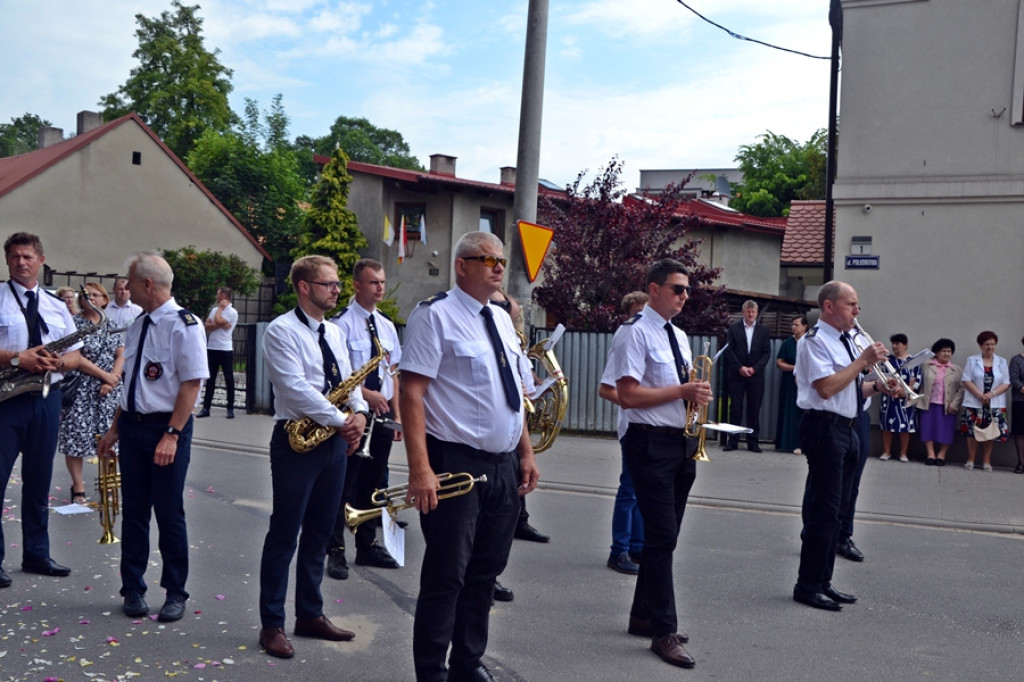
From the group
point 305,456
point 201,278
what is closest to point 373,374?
point 305,456

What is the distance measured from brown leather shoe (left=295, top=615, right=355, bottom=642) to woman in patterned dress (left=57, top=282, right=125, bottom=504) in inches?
157

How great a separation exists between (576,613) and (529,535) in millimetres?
2134

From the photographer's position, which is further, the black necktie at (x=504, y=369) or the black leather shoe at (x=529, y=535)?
the black leather shoe at (x=529, y=535)

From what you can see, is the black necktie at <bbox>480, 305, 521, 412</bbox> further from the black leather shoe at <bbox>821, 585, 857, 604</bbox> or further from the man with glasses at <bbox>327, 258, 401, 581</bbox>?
the black leather shoe at <bbox>821, 585, 857, 604</bbox>

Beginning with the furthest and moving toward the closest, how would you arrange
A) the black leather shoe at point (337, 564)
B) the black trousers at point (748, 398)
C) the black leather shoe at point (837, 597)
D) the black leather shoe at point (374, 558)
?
the black trousers at point (748, 398), the black leather shoe at point (374, 558), the black leather shoe at point (337, 564), the black leather shoe at point (837, 597)

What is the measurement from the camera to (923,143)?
14.4 meters

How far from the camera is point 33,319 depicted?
6.51 meters

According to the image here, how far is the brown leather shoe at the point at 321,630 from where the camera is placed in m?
5.63

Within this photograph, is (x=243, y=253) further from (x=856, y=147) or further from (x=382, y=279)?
(x=382, y=279)

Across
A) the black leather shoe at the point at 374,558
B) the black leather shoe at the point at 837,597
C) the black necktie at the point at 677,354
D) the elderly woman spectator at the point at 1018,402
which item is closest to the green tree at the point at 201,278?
the elderly woman spectator at the point at 1018,402

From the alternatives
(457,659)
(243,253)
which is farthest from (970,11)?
(243,253)

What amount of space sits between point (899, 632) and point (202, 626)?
13.2ft

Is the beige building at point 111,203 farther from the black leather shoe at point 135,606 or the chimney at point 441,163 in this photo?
the black leather shoe at point 135,606

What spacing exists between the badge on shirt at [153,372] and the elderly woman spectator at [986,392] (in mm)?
11141
